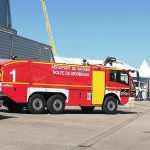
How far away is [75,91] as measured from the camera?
24969 millimetres

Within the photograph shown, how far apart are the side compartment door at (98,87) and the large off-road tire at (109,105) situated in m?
0.28

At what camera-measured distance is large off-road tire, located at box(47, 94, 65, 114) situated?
24.1 metres

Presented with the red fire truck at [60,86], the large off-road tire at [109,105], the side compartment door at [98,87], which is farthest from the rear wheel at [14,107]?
the large off-road tire at [109,105]

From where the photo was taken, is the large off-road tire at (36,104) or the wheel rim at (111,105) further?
the wheel rim at (111,105)

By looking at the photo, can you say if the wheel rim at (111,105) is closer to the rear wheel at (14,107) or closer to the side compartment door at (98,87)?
the side compartment door at (98,87)

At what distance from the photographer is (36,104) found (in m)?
23.8

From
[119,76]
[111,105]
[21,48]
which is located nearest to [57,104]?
[111,105]

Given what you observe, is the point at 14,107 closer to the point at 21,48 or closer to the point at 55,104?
the point at 55,104

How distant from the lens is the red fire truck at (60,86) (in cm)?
2320

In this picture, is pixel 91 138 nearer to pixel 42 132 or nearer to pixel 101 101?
pixel 42 132

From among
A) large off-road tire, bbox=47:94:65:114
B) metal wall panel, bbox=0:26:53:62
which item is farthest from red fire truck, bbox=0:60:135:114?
metal wall panel, bbox=0:26:53:62

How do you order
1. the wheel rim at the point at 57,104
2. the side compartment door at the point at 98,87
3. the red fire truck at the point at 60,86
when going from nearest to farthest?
the red fire truck at the point at 60,86 < the wheel rim at the point at 57,104 < the side compartment door at the point at 98,87

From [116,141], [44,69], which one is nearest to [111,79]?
[44,69]

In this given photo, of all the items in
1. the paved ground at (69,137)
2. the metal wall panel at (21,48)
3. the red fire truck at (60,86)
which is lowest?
the paved ground at (69,137)
